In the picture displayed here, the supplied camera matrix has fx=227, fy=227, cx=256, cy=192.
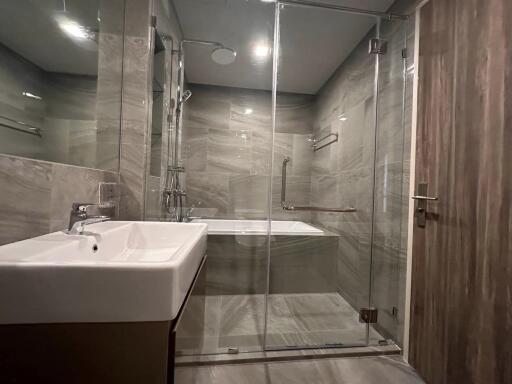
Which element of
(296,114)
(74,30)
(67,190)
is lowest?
(67,190)

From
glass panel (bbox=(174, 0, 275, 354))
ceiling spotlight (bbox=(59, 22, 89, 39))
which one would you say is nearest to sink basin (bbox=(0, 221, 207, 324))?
ceiling spotlight (bbox=(59, 22, 89, 39))

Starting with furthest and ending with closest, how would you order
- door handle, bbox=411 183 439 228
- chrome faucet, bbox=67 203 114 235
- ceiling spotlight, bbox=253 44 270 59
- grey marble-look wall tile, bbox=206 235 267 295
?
ceiling spotlight, bbox=253 44 270 59
grey marble-look wall tile, bbox=206 235 267 295
door handle, bbox=411 183 439 228
chrome faucet, bbox=67 203 114 235

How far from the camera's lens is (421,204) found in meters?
1.31

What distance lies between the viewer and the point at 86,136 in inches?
42.2

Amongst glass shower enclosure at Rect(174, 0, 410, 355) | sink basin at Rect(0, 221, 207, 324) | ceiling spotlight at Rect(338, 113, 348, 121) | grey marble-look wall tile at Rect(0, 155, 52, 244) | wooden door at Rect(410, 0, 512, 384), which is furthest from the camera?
ceiling spotlight at Rect(338, 113, 348, 121)

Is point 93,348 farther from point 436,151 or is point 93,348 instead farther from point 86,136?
point 436,151

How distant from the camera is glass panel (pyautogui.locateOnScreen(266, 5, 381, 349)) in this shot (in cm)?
170

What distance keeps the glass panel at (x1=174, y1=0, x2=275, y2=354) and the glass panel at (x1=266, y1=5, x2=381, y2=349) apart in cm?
13

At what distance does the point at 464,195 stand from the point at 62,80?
1.79 meters

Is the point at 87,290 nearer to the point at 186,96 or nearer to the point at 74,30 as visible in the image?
the point at 74,30

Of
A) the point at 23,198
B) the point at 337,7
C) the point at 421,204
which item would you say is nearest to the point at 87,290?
the point at 23,198

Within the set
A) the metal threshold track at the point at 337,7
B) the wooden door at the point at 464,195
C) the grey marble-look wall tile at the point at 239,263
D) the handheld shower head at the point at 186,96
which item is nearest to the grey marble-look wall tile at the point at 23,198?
the grey marble-look wall tile at the point at 239,263

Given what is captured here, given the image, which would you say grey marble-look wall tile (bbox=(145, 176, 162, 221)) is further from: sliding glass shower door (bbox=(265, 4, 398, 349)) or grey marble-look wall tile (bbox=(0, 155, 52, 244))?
sliding glass shower door (bbox=(265, 4, 398, 349))

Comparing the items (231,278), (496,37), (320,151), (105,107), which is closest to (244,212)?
(231,278)
